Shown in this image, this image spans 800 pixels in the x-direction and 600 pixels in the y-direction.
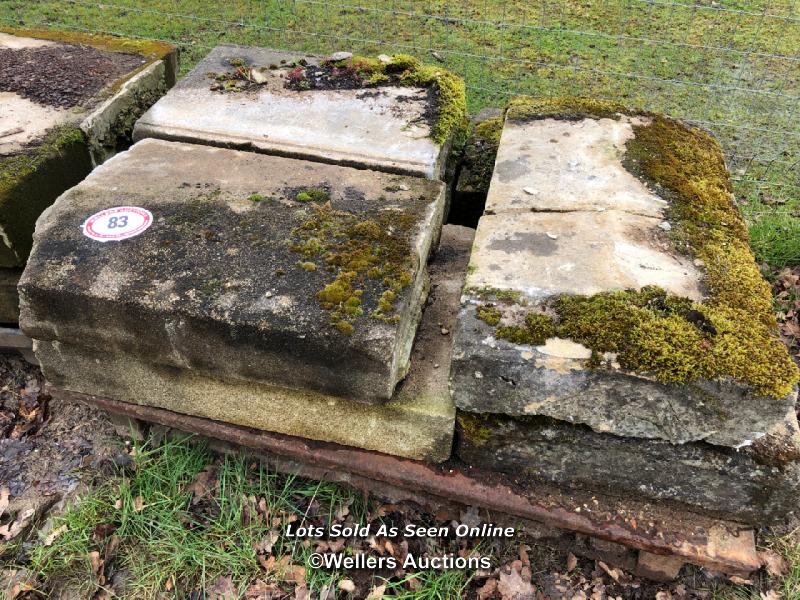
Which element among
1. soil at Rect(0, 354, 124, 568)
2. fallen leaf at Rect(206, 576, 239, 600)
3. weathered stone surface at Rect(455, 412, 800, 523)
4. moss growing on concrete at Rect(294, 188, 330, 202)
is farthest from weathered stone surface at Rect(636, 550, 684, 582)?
soil at Rect(0, 354, 124, 568)

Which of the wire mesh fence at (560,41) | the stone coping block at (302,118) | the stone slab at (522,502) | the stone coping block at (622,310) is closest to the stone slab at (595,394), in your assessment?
the stone coping block at (622,310)

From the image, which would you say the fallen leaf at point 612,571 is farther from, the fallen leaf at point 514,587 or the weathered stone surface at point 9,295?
the weathered stone surface at point 9,295

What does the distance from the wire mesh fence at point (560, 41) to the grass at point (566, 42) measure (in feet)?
0.04

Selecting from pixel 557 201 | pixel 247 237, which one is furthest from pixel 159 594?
pixel 557 201

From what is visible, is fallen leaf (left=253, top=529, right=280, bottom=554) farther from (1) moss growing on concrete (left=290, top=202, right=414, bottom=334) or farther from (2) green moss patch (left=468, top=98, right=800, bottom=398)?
(2) green moss patch (left=468, top=98, right=800, bottom=398)

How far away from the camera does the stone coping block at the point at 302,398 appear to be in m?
2.09

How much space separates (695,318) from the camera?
190 centimetres

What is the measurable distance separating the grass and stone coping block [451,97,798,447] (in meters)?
2.47

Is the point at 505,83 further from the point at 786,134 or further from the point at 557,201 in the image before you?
the point at 557,201

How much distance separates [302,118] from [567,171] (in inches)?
45.6

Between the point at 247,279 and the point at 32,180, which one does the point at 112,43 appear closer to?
the point at 32,180

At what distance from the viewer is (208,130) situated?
2717 mm

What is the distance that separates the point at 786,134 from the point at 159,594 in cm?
486

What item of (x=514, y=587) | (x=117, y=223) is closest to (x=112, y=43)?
(x=117, y=223)
